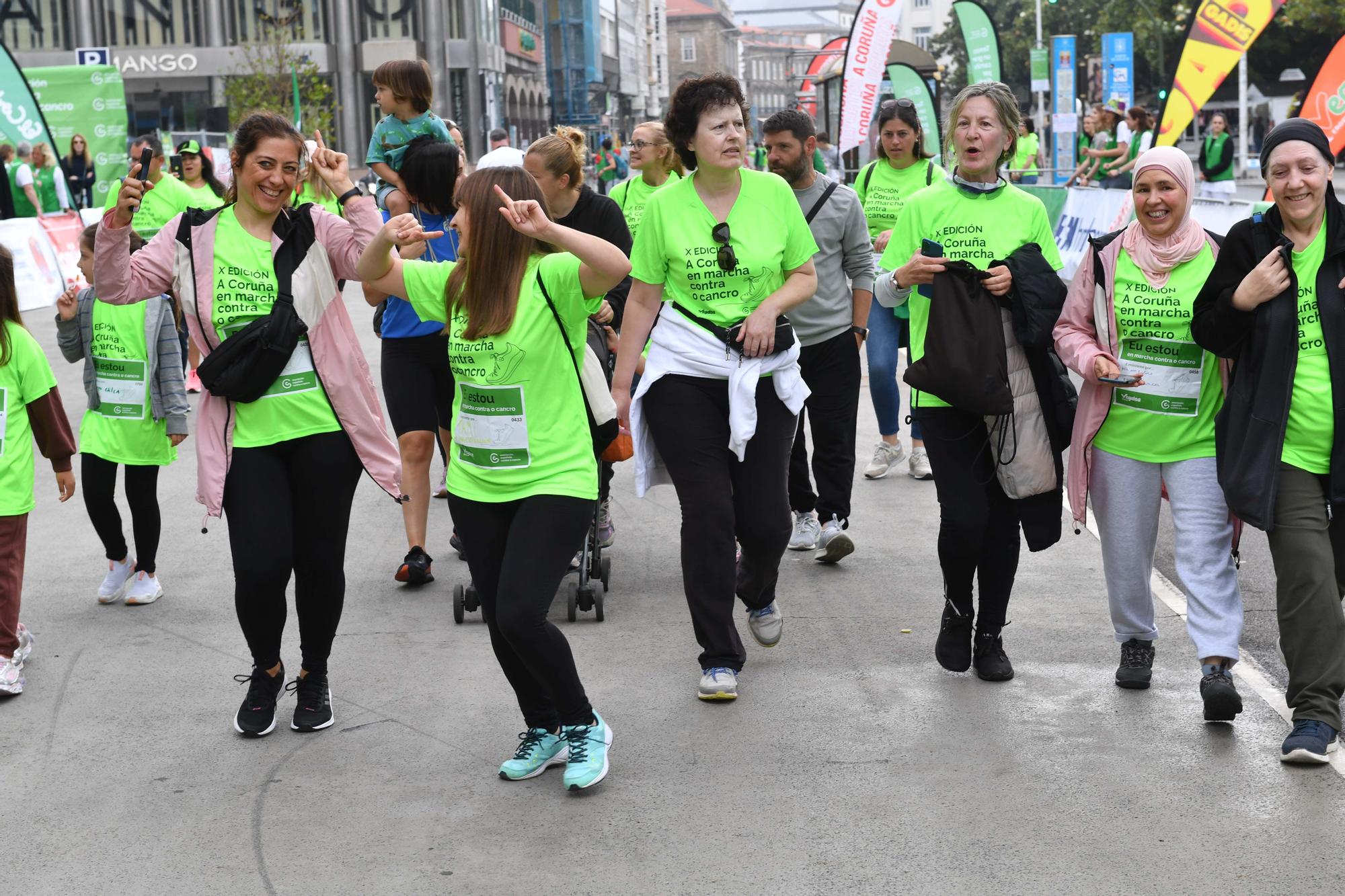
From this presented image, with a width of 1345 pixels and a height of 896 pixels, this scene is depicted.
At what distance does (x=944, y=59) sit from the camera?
5108 inches

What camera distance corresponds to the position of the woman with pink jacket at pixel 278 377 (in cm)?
479

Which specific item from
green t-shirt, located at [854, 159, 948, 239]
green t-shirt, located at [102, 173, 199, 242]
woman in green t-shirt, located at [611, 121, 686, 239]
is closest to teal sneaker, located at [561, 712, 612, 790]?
woman in green t-shirt, located at [611, 121, 686, 239]

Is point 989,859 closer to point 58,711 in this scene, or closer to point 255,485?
point 255,485

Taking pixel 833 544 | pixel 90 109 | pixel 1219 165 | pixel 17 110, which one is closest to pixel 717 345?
pixel 833 544

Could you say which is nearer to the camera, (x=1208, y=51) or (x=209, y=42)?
(x=1208, y=51)

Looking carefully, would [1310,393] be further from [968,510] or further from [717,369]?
[717,369]

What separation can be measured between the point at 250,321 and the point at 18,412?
1.46m

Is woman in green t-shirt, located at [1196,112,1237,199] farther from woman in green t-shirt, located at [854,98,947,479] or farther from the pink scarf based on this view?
the pink scarf

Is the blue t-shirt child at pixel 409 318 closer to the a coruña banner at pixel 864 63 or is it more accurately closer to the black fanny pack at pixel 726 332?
the black fanny pack at pixel 726 332

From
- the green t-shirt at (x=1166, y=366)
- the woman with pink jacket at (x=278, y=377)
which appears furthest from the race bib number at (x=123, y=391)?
the green t-shirt at (x=1166, y=366)

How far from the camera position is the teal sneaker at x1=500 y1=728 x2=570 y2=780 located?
4.55 metres

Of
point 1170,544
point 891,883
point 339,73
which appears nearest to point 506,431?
point 891,883

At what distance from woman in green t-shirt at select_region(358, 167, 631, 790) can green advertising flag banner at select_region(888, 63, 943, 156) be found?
66.6 feet

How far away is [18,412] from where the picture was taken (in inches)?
226
